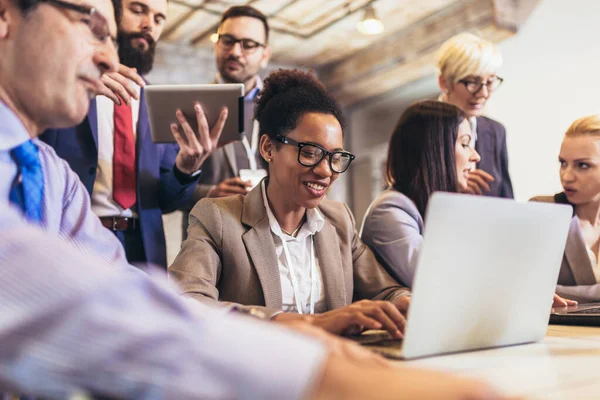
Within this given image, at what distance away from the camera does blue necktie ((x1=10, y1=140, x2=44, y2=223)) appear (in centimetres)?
81

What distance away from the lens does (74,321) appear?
0.41m

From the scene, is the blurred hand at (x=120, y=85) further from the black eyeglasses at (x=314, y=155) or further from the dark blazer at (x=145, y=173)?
the black eyeglasses at (x=314, y=155)

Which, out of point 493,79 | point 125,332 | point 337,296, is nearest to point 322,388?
point 125,332

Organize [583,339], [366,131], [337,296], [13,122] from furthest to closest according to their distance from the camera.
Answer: [366,131]
[337,296]
[583,339]
[13,122]

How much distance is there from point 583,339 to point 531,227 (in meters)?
0.33

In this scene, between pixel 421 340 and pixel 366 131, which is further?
pixel 366 131

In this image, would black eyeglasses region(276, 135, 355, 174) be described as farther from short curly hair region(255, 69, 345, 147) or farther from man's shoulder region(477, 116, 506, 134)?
man's shoulder region(477, 116, 506, 134)

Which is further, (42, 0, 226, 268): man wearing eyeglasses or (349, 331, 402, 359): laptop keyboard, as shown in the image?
(42, 0, 226, 268): man wearing eyeglasses

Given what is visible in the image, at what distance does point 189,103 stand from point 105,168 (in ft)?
1.32

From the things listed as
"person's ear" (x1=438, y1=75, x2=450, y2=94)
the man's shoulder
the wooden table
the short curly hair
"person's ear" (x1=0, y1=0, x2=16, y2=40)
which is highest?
"person's ear" (x1=438, y1=75, x2=450, y2=94)

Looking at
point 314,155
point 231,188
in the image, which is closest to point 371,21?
point 231,188

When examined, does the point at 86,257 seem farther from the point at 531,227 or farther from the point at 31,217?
the point at 531,227

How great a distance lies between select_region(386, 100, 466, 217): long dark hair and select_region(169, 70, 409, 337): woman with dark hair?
0.98 ft

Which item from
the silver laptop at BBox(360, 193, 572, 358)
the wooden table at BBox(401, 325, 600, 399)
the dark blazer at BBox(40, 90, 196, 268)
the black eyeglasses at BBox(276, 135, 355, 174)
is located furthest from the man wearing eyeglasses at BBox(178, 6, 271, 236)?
the wooden table at BBox(401, 325, 600, 399)
